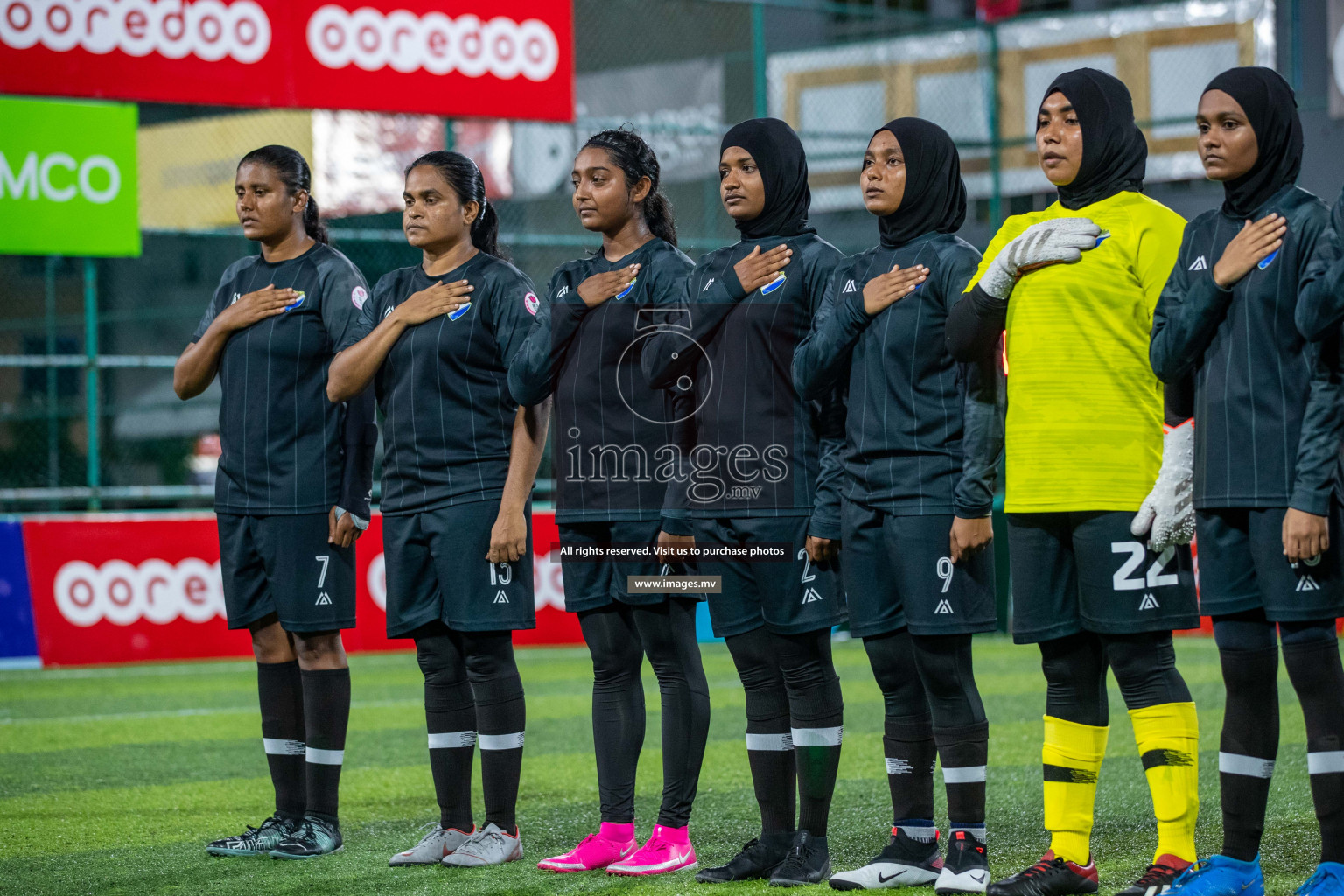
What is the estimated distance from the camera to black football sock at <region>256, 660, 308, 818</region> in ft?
17.7

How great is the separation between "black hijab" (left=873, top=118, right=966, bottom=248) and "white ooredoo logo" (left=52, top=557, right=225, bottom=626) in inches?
302

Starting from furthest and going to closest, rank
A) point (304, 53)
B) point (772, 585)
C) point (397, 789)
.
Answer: point (304, 53) < point (397, 789) < point (772, 585)

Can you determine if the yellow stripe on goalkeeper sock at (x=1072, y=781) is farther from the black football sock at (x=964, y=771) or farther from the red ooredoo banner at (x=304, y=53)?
the red ooredoo banner at (x=304, y=53)

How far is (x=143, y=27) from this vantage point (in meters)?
11.6

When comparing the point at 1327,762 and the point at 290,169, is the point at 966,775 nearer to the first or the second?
the point at 1327,762

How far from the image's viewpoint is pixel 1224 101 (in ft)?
13.3

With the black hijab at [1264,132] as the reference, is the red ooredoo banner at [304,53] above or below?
above

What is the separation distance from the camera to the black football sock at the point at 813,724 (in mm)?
4652

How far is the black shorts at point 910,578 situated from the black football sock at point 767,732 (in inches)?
13.8

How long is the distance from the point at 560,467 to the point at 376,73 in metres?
8.13

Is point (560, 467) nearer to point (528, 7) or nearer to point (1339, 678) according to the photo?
point (1339, 678)

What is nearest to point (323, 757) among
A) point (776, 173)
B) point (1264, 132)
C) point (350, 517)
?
point (350, 517)

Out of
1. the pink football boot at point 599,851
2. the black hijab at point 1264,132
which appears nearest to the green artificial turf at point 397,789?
the pink football boot at point 599,851

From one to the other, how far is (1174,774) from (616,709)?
5.71 feet
